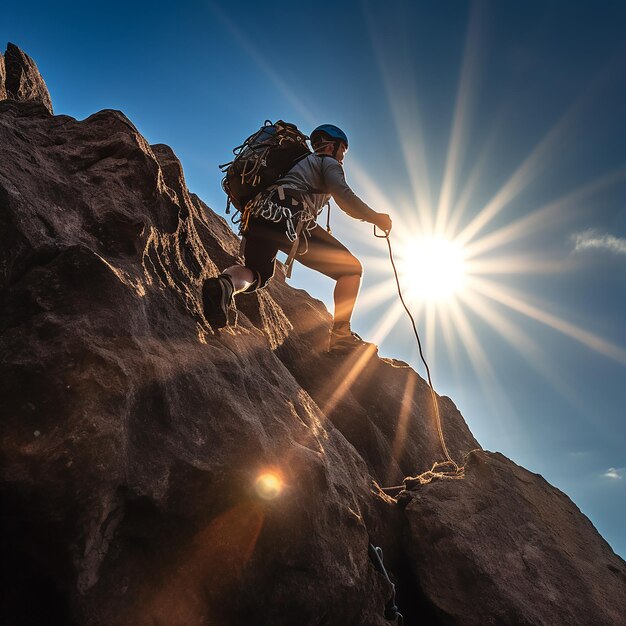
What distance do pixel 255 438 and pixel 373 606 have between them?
7.18 feet

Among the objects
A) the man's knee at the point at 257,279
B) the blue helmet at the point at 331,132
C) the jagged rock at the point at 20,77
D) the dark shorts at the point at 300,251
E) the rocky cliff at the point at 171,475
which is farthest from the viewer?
the jagged rock at the point at 20,77

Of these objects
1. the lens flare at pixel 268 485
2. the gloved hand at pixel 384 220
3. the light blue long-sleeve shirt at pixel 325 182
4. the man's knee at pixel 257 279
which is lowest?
the lens flare at pixel 268 485

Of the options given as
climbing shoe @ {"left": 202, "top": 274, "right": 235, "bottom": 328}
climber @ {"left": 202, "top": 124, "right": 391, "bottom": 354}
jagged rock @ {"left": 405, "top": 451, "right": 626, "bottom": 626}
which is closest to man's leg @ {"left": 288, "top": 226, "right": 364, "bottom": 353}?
climber @ {"left": 202, "top": 124, "right": 391, "bottom": 354}

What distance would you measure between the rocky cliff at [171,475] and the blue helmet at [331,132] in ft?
7.91

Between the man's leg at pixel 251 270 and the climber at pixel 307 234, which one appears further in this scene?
the climber at pixel 307 234

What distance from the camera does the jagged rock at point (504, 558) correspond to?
4574 mm

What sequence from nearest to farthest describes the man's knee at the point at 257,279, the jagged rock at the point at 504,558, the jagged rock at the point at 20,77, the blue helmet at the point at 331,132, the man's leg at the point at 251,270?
1. the man's leg at the point at 251,270
2. the jagged rock at the point at 504,558
3. the man's knee at the point at 257,279
4. the blue helmet at the point at 331,132
5. the jagged rock at the point at 20,77

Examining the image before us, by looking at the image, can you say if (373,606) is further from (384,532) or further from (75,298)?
(75,298)

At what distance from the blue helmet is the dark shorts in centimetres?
145

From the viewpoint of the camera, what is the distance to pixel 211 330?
4.97 meters

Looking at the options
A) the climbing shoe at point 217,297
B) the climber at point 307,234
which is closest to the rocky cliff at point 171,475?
the climbing shoe at point 217,297

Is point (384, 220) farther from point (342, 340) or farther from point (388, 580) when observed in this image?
point (388, 580)

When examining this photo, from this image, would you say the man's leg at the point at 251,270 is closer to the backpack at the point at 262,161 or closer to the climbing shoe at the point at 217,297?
the climbing shoe at the point at 217,297

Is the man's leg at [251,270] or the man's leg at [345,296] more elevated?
the man's leg at [345,296]
